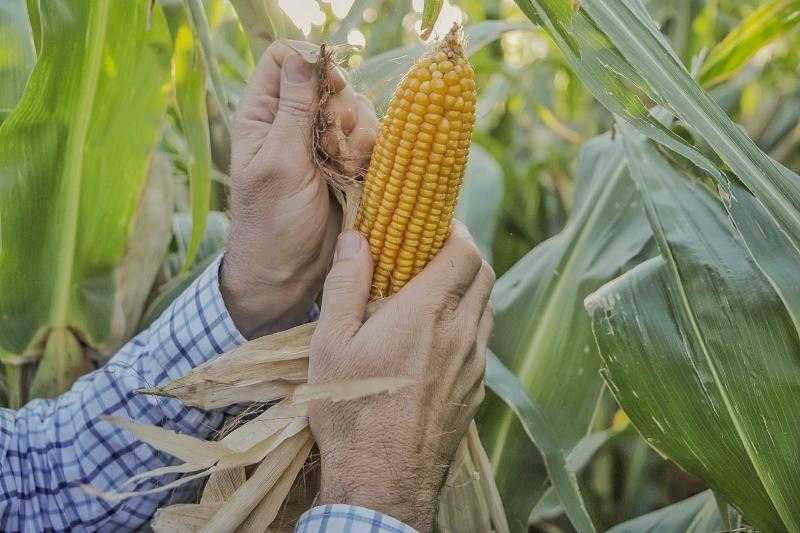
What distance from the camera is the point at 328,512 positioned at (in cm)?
85

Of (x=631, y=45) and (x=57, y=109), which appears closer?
(x=631, y=45)

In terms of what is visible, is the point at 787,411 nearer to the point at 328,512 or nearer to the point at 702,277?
the point at 702,277

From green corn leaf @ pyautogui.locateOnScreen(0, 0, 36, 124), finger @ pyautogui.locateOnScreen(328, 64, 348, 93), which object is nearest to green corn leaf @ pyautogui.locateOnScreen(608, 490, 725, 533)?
finger @ pyautogui.locateOnScreen(328, 64, 348, 93)

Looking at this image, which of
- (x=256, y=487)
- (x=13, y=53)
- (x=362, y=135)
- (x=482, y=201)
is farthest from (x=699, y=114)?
(x=13, y=53)

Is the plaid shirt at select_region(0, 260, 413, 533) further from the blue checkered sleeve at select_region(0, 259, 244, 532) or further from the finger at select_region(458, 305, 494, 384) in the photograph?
the finger at select_region(458, 305, 494, 384)

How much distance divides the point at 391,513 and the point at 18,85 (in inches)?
34.0

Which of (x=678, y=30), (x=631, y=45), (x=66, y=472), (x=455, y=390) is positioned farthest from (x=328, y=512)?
(x=678, y=30)

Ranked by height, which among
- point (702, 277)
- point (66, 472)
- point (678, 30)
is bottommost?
point (66, 472)

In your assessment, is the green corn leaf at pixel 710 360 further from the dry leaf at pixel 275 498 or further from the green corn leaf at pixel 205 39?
the green corn leaf at pixel 205 39

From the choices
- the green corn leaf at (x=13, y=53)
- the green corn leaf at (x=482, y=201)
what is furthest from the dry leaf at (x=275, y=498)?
the green corn leaf at (x=13, y=53)

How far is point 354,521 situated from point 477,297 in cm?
30

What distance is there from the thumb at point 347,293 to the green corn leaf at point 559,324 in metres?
0.43

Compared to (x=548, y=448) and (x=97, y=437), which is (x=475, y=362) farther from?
(x=97, y=437)

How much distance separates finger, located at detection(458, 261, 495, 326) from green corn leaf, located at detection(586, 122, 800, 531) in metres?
0.14
